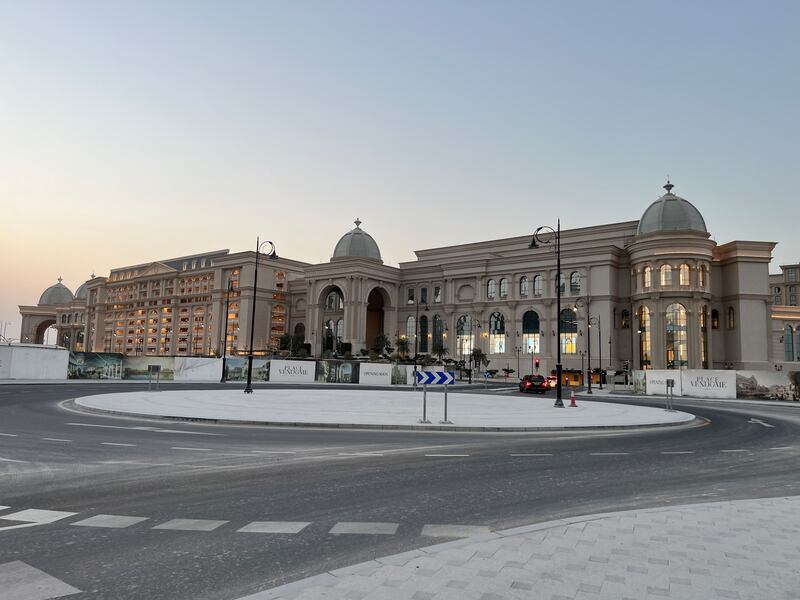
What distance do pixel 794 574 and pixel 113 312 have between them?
18626 cm

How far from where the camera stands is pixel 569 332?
91.0 m

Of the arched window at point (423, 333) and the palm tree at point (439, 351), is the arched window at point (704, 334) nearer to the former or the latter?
the palm tree at point (439, 351)

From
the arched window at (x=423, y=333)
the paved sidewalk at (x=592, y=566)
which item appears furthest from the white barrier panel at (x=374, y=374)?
the arched window at (x=423, y=333)

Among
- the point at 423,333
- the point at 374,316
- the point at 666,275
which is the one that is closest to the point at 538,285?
the point at 666,275

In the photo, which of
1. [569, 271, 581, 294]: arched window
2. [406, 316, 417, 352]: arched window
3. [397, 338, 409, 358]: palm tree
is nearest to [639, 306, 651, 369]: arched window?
[569, 271, 581, 294]: arched window

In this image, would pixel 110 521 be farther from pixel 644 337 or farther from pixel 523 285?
pixel 523 285

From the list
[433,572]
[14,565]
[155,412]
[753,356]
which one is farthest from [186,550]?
[753,356]

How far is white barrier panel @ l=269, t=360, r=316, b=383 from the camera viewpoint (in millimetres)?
53500

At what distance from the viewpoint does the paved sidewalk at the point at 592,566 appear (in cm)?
457

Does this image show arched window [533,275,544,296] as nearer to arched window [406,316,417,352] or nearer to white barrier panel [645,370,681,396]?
arched window [406,316,417,352]

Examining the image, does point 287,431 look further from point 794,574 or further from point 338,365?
point 338,365

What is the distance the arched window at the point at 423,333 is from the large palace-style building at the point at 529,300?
229 mm

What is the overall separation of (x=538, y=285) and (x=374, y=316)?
39549 mm

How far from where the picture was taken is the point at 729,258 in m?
85.5
